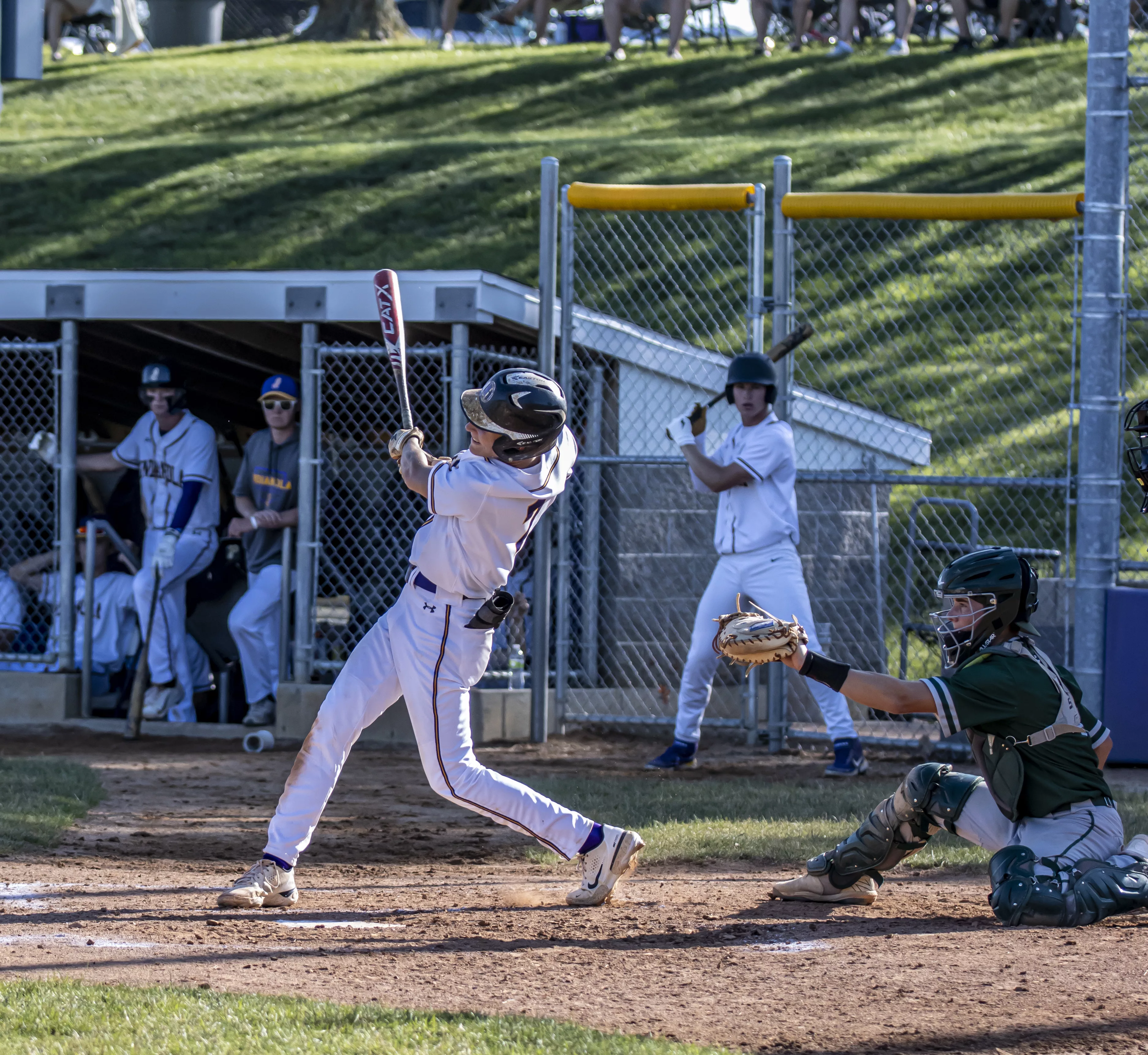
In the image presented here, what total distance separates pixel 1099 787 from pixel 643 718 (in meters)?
4.63

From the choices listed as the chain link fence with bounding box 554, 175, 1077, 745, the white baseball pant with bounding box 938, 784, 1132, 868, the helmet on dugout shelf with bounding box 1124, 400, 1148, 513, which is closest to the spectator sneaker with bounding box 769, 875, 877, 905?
the white baseball pant with bounding box 938, 784, 1132, 868

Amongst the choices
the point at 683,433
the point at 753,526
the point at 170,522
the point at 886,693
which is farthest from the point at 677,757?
the point at 886,693

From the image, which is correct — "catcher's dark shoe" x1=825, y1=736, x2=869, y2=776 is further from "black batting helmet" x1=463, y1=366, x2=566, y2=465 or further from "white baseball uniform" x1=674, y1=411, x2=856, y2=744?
"black batting helmet" x1=463, y1=366, x2=566, y2=465

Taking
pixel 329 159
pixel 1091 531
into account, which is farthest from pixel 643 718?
pixel 329 159

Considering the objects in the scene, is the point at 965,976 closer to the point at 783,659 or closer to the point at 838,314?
the point at 783,659

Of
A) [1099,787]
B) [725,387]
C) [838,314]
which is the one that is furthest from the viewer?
[838,314]

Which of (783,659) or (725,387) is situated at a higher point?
(725,387)

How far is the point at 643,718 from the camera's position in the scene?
9172 millimetres

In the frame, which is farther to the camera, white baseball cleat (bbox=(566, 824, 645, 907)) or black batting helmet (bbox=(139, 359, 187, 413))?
black batting helmet (bbox=(139, 359, 187, 413))

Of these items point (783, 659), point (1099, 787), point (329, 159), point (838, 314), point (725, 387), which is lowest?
point (1099, 787)

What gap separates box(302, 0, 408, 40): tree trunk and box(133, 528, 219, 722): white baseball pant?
2022cm

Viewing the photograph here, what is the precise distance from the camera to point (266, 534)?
9484 millimetres

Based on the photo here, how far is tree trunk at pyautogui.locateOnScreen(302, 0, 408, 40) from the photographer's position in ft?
91.3

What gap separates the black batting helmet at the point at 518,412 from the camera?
4.81 metres
